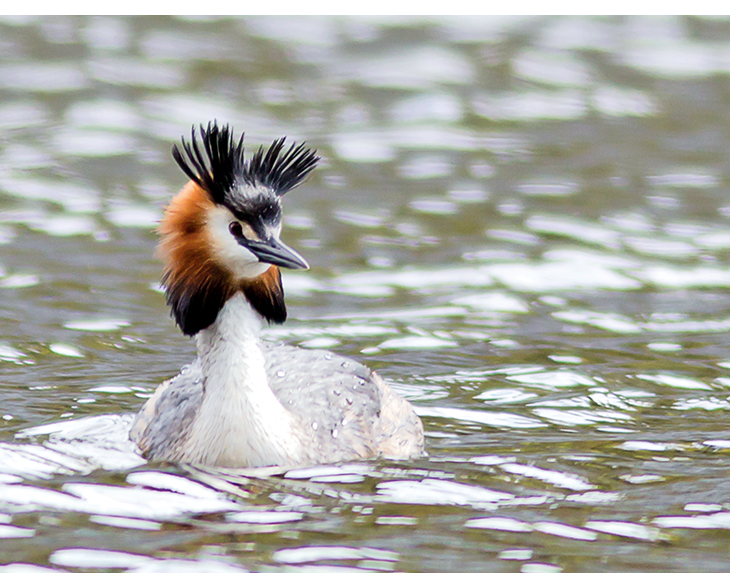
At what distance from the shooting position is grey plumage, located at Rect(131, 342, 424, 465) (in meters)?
7.92

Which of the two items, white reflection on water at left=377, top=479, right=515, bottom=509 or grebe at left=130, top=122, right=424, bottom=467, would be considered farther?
grebe at left=130, top=122, right=424, bottom=467

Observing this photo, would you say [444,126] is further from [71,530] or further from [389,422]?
[71,530]

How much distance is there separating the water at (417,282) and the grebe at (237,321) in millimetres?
189

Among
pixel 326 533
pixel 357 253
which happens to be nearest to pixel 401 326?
pixel 357 253

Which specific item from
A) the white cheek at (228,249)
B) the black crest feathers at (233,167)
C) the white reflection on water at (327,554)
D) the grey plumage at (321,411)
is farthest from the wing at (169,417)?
the white reflection on water at (327,554)

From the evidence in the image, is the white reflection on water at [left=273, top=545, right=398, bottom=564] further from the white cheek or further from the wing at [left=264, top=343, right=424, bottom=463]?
the white cheek

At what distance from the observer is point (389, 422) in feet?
27.0

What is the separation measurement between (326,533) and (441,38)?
12.4 meters

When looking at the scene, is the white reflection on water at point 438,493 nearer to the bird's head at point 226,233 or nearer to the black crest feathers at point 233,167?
the bird's head at point 226,233

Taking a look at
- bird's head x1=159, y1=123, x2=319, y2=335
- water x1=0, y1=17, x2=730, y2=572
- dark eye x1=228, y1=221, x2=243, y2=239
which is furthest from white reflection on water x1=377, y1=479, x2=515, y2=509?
dark eye x1=228, y1=221, x2=243, y2=239

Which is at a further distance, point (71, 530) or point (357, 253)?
point (357, 253)

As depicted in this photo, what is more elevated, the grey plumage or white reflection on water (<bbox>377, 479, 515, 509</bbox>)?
the grey plumage

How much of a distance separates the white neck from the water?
0.15 m

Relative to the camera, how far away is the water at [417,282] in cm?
687
